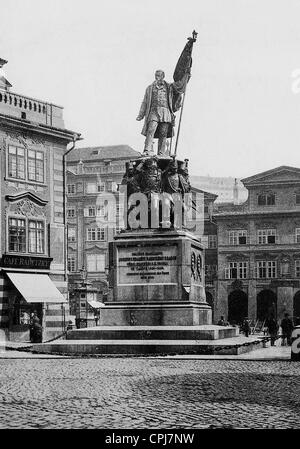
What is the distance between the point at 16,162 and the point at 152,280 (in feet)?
58.6

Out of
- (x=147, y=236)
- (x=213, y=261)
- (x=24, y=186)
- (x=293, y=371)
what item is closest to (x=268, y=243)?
(x=213, y=261)

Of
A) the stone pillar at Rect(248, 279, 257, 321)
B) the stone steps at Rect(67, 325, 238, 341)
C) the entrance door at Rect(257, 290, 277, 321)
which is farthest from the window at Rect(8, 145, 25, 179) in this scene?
the entrance door at Rect(257, 290, 277, 321)

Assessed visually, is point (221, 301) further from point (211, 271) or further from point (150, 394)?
point (150, 394)

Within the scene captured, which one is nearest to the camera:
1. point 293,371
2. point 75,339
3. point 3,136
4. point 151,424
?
point 151,424

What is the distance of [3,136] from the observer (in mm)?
39469

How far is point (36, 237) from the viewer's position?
40.9 m

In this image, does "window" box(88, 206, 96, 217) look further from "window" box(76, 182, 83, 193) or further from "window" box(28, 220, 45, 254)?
"window" box(28, 220, 45, 254)

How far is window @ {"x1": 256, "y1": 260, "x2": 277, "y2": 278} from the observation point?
75.2 meters

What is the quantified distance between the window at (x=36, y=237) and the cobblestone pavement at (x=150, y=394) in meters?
21.3

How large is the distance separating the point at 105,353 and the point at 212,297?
5604cm

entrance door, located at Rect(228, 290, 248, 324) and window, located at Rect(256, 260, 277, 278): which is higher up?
window, located at Rect(256, 260, 277, 278)

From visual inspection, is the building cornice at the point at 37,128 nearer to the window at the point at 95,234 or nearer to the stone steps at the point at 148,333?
the stone steps at the point at 148,333

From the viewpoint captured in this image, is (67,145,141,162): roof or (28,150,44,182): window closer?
(28,150,44,182): window
